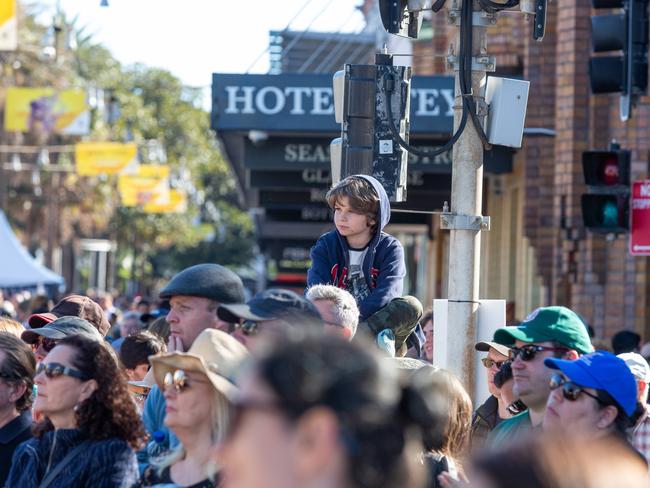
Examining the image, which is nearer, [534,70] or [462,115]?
[462,115]

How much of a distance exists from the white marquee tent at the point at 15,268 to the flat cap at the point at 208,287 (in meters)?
23.6

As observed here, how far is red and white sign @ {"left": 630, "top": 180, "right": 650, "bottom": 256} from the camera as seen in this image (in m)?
11.9

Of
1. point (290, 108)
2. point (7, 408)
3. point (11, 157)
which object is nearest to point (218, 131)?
point (290, 108)

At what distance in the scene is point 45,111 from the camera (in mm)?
34812

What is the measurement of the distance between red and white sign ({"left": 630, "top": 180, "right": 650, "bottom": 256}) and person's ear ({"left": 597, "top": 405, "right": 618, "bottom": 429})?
23.5ft

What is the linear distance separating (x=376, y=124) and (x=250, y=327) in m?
4.07

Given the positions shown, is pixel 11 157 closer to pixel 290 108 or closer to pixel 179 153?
pixel 179 153

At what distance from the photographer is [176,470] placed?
4.53m

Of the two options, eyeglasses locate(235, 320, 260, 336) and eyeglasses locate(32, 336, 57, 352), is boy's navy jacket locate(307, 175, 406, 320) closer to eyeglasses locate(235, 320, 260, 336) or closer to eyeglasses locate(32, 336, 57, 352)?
eyeglasses locate(32, 336, 57, 352)

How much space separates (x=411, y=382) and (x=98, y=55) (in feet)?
219

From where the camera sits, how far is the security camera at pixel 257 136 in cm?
1604

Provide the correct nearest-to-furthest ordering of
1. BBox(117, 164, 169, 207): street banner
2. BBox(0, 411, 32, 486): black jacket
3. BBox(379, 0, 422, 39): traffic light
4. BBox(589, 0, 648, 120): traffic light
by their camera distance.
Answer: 1. BBox(0, 411, 32, 486): black jacket
2. BBox(379, 0, 422, 39): traffic light
3. BBox(589, 0, 648, 120): traffic light
4. BBox(117, 164, 169, 207): street banner

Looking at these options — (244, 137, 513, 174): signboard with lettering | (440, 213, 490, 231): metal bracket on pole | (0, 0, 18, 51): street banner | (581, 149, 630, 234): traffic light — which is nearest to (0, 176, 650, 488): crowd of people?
(440, 213, 490, 231): metal bracket on pole

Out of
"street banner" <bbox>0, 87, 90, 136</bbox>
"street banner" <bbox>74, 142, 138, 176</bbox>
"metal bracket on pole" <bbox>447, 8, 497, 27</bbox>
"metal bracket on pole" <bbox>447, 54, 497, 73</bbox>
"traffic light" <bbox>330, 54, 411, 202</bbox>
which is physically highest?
"street banner" <bbox>0, 87, 90, 136</bbox>
